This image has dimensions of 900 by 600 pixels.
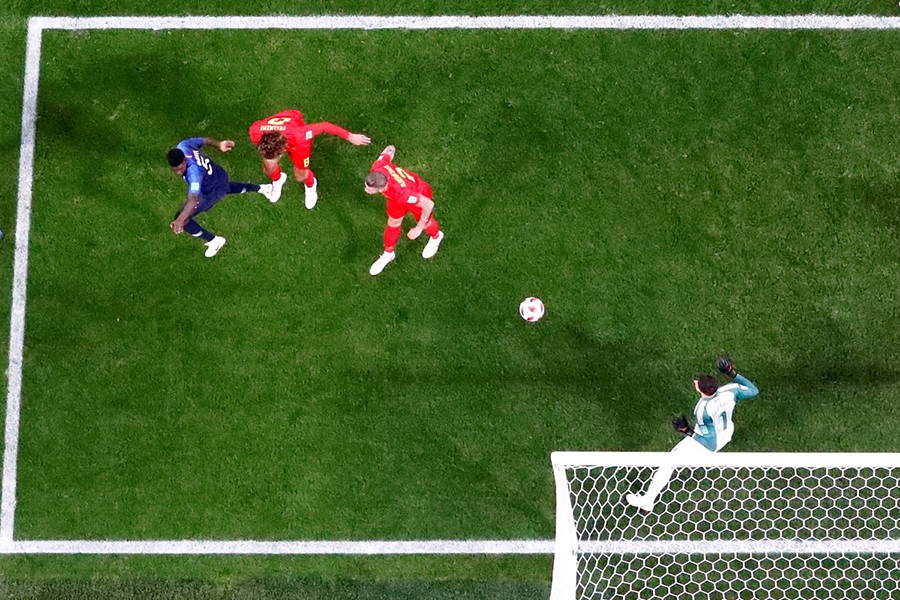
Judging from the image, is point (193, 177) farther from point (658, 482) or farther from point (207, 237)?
point (658, 482)

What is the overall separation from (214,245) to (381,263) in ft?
5.35

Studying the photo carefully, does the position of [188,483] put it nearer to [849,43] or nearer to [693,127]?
[693,127]

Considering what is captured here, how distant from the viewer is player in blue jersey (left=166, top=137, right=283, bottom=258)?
22.6 ft

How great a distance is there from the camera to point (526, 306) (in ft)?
25.6

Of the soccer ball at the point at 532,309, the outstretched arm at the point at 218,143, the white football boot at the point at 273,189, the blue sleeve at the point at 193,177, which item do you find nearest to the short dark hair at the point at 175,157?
the blue sleeve at the point at 193,177

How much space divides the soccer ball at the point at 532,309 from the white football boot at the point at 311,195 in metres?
2.28

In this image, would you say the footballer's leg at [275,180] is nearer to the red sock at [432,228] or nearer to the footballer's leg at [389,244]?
the footballer's leg at [389,244]

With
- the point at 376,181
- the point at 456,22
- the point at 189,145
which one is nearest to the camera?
the point at 376,181

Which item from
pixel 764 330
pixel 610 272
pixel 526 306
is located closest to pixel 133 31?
pixel 526 306

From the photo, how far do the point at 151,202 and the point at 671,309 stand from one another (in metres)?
5.19

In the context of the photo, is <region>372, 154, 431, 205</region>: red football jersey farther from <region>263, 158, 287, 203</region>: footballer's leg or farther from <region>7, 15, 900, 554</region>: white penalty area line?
<region>7, 15, 900, 554</region>: white penalty area line

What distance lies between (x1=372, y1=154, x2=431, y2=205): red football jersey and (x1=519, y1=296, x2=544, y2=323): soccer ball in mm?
1512

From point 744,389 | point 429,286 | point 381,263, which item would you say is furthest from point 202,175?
point 744,389

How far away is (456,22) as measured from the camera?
27.6 feet
